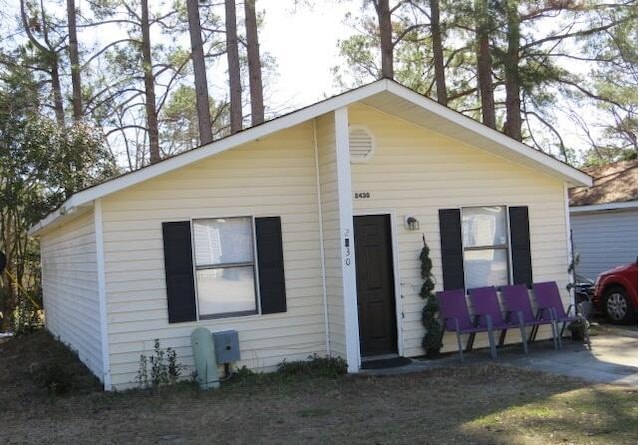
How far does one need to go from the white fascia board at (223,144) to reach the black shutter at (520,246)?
308 centimetres

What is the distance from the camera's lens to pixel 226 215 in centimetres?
904

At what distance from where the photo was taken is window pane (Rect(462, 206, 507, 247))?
10273 millimetres

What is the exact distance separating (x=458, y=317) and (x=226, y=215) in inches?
138

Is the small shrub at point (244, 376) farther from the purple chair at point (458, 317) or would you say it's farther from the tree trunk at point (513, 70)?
the tree trunk at point (513, 70)

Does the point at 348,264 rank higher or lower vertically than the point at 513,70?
lower

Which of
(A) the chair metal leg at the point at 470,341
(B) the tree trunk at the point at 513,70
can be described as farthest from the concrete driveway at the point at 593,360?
(B) the tree trunk at the point at 513,70

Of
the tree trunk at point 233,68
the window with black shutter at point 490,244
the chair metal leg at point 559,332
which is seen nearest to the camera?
the chair metal leg at point 559,332

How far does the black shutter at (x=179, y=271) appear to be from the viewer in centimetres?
870

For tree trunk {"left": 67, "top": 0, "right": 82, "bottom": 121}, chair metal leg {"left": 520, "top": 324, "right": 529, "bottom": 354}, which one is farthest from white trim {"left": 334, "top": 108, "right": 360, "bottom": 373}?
tree trunk {"left": 67, "top": 0, "right": 82, "bottom": 121}

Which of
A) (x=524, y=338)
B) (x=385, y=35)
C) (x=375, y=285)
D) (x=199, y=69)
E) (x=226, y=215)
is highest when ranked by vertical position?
(x=385, y=35)

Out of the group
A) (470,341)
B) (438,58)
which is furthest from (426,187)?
(438,58)

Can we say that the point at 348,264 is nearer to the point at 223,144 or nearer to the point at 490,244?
the point at 223,144

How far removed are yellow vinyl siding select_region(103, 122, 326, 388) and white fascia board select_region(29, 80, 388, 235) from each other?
0.38 meters

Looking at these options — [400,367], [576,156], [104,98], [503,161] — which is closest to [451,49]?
[503,161]
